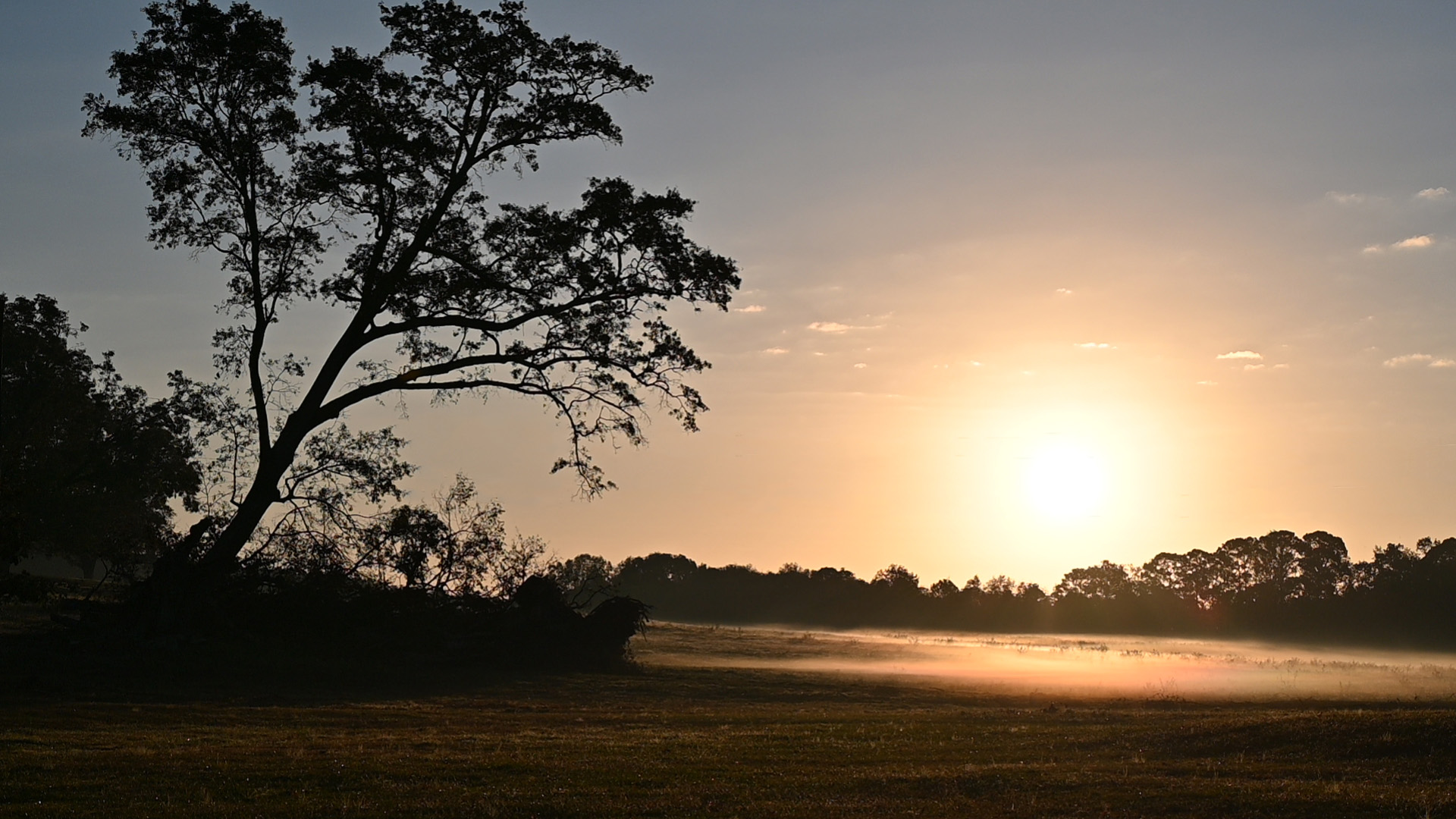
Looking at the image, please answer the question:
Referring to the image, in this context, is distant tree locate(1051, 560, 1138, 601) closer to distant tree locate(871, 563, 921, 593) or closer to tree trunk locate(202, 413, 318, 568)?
distant tree locate(871, 563, 921, 593)

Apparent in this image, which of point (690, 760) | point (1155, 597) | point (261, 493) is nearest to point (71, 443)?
point (261, 493)

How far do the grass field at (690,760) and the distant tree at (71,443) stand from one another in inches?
1228

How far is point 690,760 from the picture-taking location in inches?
693

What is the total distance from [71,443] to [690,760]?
47706mm

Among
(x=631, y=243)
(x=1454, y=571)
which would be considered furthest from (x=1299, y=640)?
(x=631, y=243)

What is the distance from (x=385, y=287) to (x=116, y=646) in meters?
11.9

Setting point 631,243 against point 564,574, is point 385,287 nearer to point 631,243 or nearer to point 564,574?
point 631,243

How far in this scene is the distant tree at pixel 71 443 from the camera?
170ft

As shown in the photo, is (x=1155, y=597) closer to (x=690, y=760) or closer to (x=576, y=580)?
(x=576, y=580)

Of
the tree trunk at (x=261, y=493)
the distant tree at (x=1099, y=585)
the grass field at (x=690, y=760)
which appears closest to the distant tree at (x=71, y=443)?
the tree trunk at (x=261, y=493)

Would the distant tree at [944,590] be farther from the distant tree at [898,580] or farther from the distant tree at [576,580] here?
the distant tree at [576,580]

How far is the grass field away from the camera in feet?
44.4

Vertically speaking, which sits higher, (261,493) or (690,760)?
(261,493)

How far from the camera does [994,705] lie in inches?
1219
